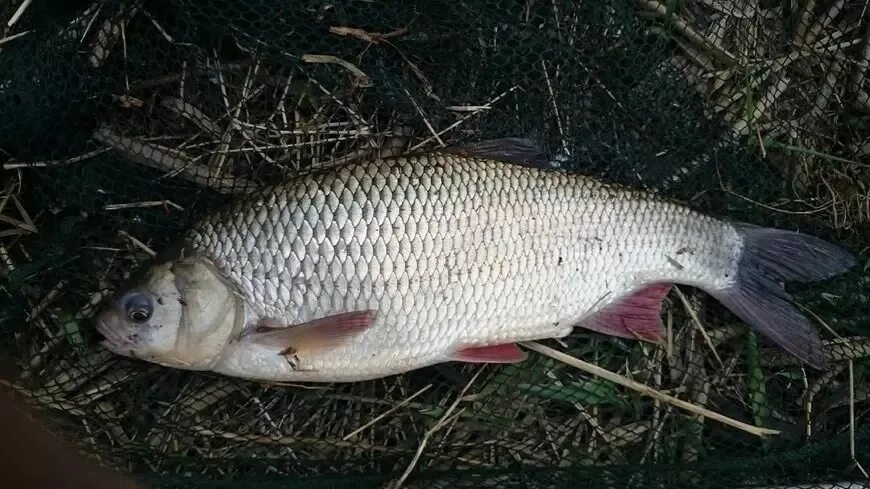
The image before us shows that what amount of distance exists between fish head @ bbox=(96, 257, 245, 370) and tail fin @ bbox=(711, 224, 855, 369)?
1.28 metres

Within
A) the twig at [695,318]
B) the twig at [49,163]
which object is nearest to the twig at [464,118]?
the twig at [695,318]

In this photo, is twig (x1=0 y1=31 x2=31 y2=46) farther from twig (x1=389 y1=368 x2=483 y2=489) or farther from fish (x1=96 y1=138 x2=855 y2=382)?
twig (x1=389 y1=368 x2=483 y2=489)

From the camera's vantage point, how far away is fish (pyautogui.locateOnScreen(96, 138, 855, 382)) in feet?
5.64

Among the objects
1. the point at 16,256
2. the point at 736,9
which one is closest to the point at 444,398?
the point at 16,256

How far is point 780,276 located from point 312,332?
124cm

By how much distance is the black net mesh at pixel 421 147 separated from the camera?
1.89 m

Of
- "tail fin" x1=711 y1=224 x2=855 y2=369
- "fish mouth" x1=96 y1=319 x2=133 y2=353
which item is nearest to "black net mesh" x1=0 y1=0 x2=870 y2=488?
"tail fin" x1=711 y1=224 x2=855 y2=369

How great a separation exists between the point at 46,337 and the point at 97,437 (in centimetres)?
30

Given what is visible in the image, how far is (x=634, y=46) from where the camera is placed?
200cm

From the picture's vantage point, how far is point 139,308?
170 centimetres

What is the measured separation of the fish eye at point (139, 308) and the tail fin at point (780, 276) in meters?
1.44

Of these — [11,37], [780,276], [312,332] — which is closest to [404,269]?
[312,332]

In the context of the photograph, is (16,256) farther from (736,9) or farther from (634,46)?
(736,9)

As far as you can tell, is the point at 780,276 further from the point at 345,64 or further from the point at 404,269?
the point at 345,64
